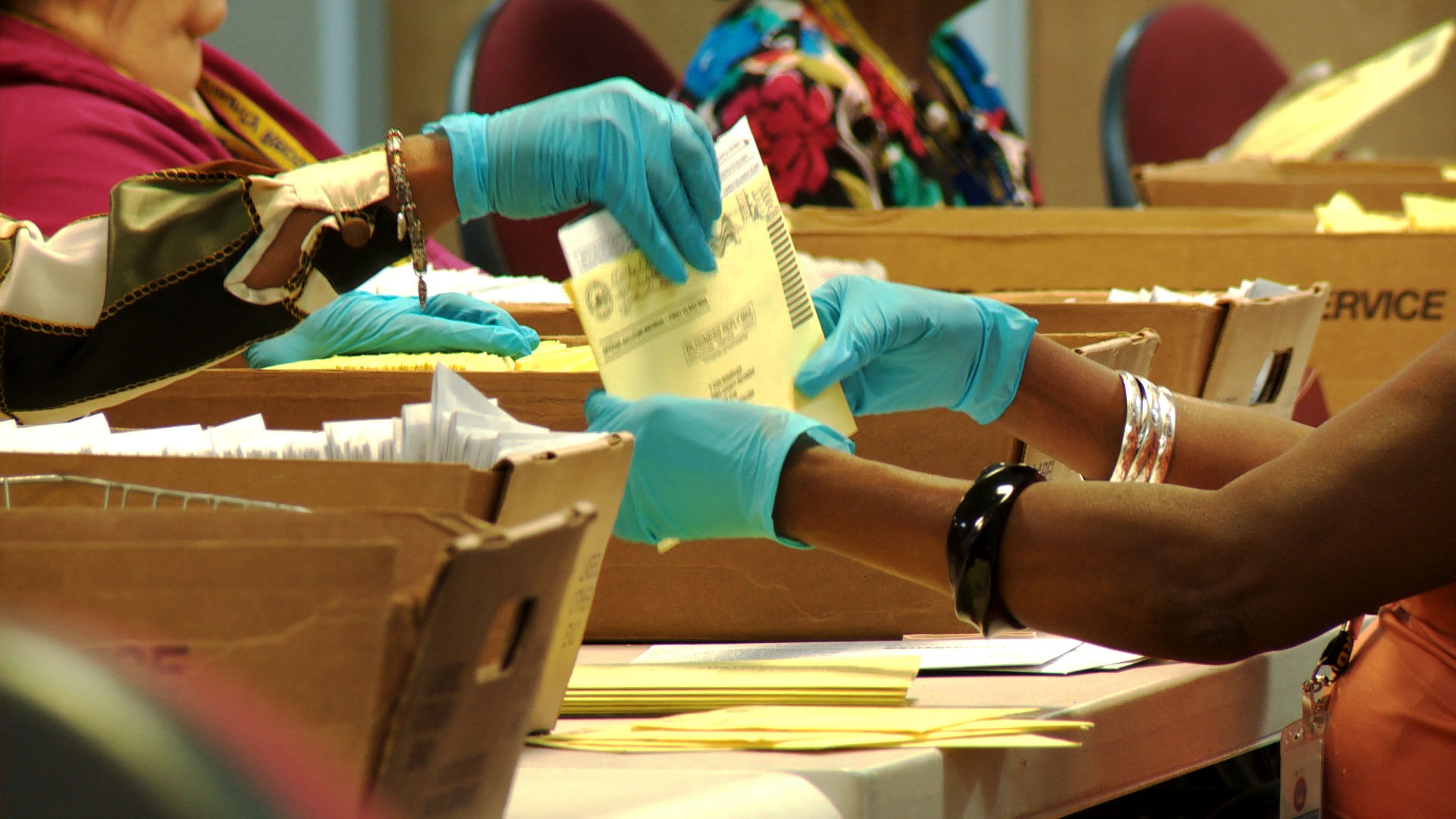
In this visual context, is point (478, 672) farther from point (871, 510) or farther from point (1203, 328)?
point (1203, 328)

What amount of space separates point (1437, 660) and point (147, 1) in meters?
1.21

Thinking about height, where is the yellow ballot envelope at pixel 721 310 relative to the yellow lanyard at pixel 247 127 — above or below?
above

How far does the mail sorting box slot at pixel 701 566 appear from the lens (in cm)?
82

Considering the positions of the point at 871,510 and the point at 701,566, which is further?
the point at 701,566

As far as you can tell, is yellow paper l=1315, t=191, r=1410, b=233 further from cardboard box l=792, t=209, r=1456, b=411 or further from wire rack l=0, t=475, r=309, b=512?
wire rack l=0, t=475, r=309, b=512

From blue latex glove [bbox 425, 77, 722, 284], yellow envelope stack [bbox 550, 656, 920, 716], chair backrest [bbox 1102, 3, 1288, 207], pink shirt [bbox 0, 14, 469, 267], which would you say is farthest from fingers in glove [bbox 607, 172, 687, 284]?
chair backrest [bbox 1102, 3, 1288, 207]

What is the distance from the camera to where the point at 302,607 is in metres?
0.40

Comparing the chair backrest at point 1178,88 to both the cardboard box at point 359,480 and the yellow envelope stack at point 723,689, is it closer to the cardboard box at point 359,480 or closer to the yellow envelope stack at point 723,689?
the yellow envelope stack at point 723,689

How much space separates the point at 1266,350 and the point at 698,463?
59cm

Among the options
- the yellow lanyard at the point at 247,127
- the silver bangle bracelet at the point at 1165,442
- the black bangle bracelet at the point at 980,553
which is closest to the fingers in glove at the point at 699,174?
the black bangle bracelet at the point at 980,553

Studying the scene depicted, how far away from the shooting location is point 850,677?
2.39 feet

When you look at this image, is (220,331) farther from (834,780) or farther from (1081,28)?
(1081,28)

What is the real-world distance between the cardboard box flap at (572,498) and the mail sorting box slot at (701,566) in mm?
179

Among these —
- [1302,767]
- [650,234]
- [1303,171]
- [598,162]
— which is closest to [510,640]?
[650,234]
